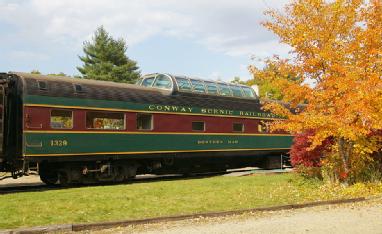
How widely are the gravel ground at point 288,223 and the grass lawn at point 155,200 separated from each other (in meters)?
0.67

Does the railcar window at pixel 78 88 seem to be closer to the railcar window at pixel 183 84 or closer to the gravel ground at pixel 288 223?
the railcar window at pixel 183 84

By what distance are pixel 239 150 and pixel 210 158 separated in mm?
1681

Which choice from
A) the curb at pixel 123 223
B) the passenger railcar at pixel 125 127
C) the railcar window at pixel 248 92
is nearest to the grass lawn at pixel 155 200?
the curb at pixel 123 223

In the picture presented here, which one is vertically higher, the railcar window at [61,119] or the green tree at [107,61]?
the green tree at [107,61]

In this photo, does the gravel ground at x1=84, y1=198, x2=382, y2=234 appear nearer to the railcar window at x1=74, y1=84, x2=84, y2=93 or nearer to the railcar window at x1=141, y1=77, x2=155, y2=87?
the railcar window at x1=74, y1=84, x2=84, y2=93

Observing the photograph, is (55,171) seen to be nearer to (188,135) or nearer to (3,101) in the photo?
(3,101)

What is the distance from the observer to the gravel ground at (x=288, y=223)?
8.08 metres

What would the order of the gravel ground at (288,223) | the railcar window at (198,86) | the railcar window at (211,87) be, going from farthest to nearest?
Result: the railcar window at (211,87)
the railcar window at (198,86)
the gravel ground at (288,223)

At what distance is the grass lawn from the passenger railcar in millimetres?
2774

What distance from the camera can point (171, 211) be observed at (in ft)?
31.5

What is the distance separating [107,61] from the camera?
55.3 metres

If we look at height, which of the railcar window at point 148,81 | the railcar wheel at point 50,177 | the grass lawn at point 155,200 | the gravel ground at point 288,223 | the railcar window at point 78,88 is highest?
the railcar window at point 148,81

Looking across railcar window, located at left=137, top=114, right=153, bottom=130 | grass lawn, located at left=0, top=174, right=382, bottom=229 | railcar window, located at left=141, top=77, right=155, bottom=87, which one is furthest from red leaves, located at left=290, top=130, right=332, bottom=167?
railcar window, located at left=141, top=77, right=155, bottom=87

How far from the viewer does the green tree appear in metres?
54.0
